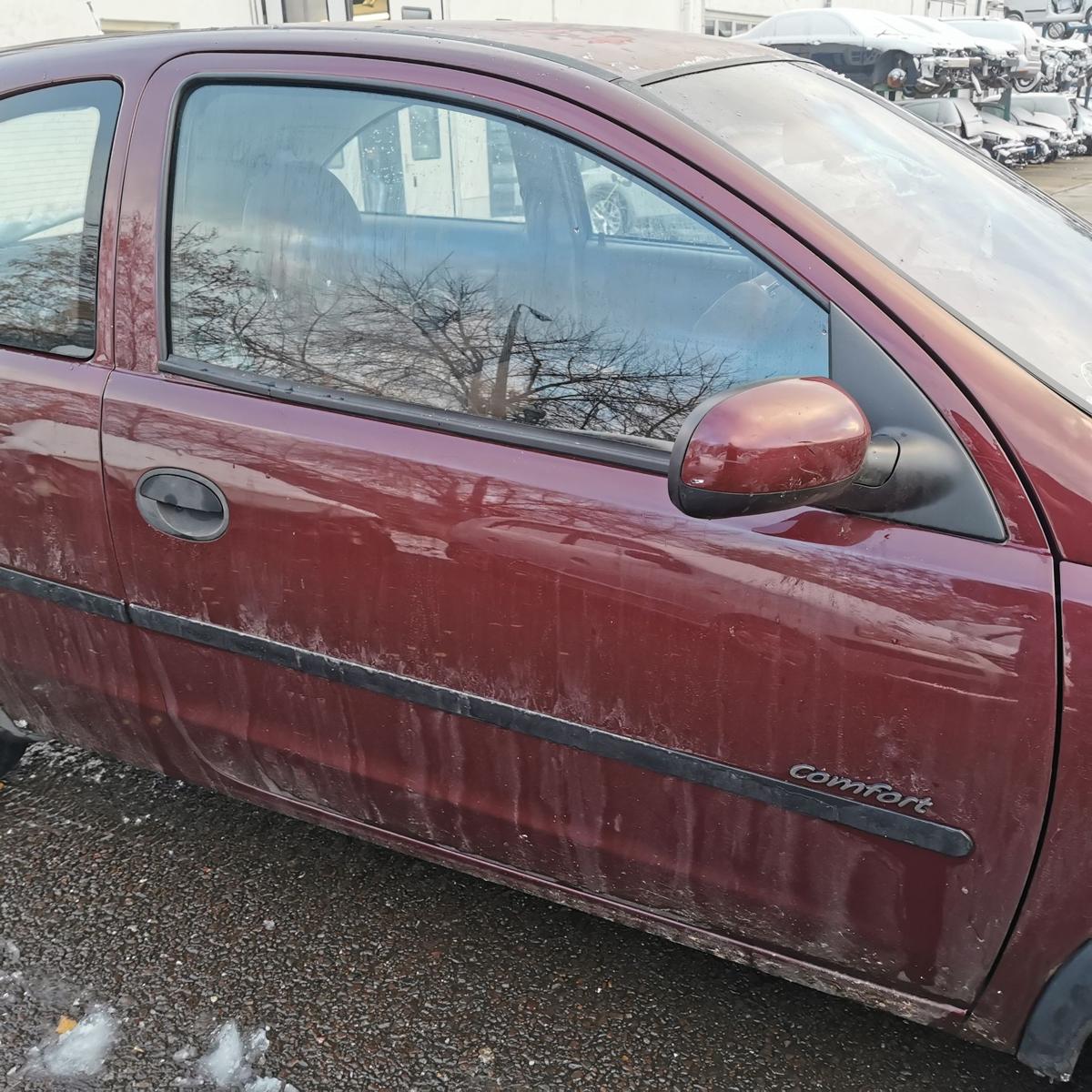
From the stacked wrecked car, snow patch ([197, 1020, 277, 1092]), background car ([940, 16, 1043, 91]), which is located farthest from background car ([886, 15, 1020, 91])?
snow patch ([197, 1020, 277, 1092])

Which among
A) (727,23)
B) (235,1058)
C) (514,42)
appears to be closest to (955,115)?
(727,23)

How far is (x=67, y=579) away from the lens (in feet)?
6.39

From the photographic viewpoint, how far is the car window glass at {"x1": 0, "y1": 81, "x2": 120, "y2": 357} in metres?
1.88

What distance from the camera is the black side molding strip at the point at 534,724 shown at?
4.67 feet

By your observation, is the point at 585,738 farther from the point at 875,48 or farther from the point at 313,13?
the point at 875,48

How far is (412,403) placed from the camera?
1.65 meters

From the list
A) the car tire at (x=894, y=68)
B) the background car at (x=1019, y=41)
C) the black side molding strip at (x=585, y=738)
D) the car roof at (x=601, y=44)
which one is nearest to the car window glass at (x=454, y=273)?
the car roof at (x=601, y=44)

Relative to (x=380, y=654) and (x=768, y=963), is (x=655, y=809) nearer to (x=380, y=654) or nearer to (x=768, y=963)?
(x=768, y=963)

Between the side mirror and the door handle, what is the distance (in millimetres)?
821

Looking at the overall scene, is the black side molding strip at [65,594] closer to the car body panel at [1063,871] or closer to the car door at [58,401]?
the car door at [58,401]

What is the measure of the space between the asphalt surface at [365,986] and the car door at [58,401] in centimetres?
37

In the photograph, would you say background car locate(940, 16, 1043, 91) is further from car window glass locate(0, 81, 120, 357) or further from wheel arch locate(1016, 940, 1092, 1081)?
wheel arch locate(1016, 940, 1092, 1081)

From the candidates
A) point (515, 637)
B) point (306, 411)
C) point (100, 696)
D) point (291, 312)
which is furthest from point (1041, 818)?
point (100, 696)

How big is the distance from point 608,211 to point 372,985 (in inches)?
56.0
